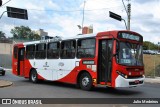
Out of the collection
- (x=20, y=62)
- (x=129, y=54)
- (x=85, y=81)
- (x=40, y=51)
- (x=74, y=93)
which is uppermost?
(x=40, y=51)

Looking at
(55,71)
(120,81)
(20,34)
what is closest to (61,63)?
(55,71)

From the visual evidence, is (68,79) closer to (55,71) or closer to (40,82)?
(55,71)

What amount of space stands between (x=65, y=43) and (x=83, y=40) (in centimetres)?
180

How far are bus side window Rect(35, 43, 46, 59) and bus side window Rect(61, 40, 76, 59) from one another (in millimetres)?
2336

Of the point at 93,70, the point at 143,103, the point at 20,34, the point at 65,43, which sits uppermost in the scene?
the point at 20,34

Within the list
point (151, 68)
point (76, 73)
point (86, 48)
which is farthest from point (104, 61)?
point (151, 68)

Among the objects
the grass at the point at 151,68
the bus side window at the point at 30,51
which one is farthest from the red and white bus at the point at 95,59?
the grass at the point at 151,68

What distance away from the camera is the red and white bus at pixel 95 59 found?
15.1 metres

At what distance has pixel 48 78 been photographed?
20.5 metres

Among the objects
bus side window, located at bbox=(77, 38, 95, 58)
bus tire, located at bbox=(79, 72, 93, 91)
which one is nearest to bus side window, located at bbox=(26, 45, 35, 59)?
bus side window, located at bbox=(77, 38, 95, 58)

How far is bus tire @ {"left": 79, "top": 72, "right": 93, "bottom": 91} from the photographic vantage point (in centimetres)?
1659

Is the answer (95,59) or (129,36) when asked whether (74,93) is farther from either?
(129,36)

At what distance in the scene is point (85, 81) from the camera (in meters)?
17.0

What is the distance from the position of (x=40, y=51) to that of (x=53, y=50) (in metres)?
1.74
